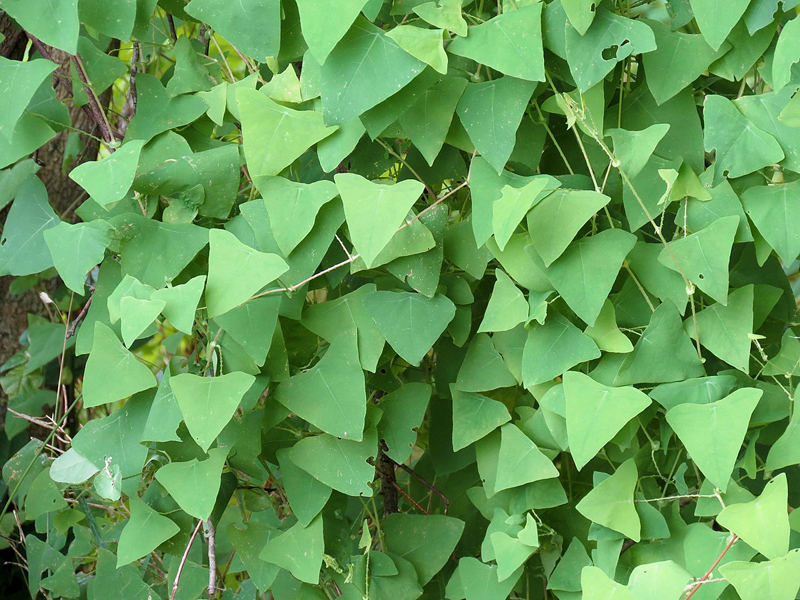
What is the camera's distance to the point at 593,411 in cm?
63

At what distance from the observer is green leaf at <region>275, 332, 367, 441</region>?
2.33 feet

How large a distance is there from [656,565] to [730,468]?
9 centimetres

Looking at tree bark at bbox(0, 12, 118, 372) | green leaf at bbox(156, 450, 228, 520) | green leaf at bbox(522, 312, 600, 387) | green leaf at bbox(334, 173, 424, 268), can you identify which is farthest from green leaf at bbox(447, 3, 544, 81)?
tree bark at bbox(0, 12, 118, 372)

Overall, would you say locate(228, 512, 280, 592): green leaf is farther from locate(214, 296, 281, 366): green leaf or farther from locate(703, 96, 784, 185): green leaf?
locate(703, 96, 784, 185): green leaf

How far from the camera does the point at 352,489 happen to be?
736mm

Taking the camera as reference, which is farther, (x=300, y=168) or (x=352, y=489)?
(x=300, y=168)

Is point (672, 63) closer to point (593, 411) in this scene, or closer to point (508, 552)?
point (593, 411)

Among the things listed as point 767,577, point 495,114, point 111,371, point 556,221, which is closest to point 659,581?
point 767,577

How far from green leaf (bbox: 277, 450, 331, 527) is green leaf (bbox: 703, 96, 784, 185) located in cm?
48

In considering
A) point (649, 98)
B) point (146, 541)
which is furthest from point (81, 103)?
point (649, 98)

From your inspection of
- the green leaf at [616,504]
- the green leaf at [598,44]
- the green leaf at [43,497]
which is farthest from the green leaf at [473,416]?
the green leaf at [43,497]

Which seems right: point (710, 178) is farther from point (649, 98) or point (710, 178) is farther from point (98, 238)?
point (98, 238)

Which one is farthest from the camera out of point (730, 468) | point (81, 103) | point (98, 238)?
point (81, 103)

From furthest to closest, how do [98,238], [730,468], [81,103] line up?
[81,103] → [98,238] → [730,468]
